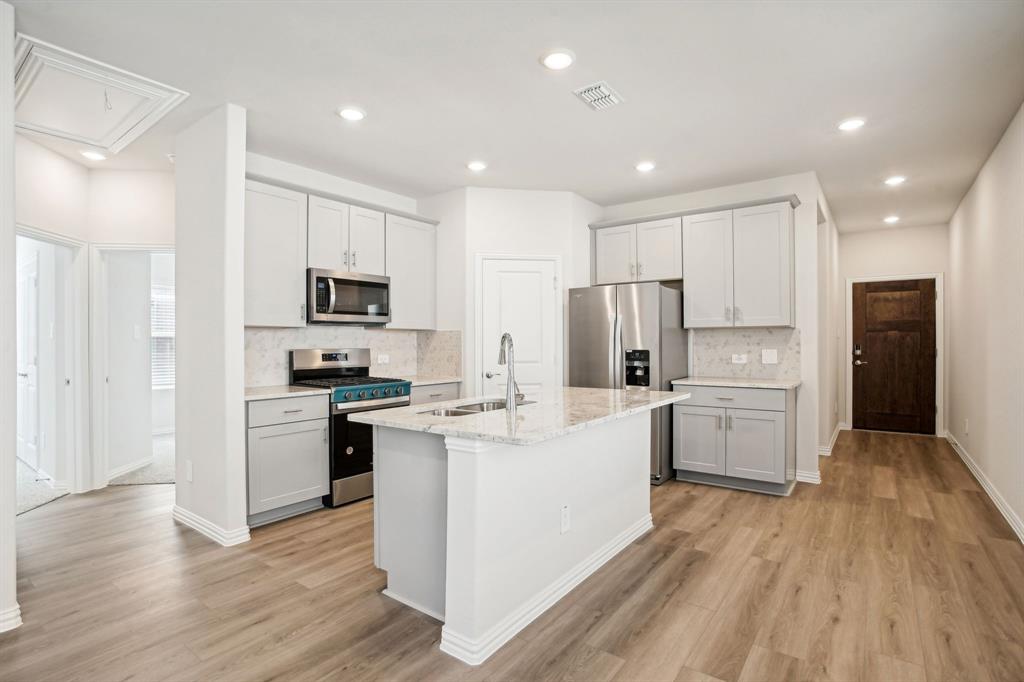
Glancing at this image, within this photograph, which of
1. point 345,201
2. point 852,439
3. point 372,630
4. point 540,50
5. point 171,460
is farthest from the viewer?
point 852,439

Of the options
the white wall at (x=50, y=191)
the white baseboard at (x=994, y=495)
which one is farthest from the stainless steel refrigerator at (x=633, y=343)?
the white wall at (x=50, y=191)

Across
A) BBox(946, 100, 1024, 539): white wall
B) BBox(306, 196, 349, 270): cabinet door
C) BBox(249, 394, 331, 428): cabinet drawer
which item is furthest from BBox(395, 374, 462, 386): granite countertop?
BBox(946, 100, 1024, 539): white wall

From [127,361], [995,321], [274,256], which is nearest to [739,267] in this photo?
[995,321]

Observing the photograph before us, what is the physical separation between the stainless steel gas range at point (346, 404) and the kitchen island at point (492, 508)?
122 centimetres

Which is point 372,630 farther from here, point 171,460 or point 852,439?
point 852,439

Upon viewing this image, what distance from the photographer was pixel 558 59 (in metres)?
2.66

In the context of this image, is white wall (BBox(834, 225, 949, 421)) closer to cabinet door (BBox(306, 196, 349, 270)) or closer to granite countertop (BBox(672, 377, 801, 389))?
granite countertop (BBox(672, 377, 801, 389))

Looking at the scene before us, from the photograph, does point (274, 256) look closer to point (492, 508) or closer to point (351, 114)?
point (351, 114)

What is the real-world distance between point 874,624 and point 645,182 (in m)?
3.59

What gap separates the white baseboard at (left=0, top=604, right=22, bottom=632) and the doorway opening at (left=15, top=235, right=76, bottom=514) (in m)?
2.00

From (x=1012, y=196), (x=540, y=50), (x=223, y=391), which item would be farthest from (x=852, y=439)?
(x=223, y=391)

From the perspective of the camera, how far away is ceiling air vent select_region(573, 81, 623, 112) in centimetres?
296

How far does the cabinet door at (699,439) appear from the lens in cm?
438

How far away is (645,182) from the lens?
187 inches
